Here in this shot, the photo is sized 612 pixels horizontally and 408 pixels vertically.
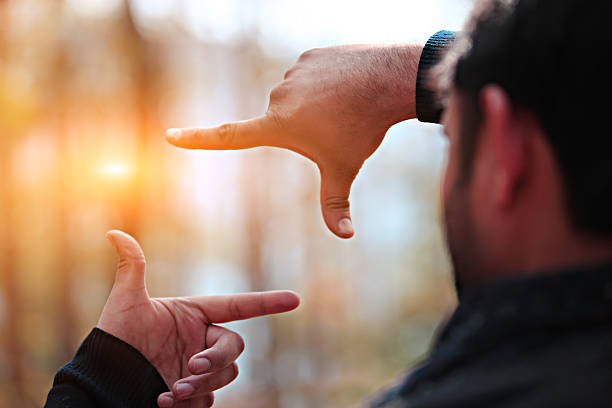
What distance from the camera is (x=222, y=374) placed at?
1364 mm

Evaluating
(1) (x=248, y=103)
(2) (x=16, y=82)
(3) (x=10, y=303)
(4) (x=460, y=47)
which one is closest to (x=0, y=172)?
(2) (x=16, y=82)

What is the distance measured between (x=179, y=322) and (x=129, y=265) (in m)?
0.18

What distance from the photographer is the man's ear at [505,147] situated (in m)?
0.76

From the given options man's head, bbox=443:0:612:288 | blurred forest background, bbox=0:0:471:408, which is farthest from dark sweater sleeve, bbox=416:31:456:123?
blurred forest background, bbox=0:0:471:408

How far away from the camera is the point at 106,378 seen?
1.26 metres

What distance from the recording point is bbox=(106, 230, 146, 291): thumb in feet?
4.50

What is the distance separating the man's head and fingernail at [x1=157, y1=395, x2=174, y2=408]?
76 centimetres

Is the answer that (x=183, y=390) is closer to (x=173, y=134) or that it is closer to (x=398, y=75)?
(x=173, y=134)

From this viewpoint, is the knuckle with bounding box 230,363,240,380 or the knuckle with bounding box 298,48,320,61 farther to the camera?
the knuckle with bounding box 298,48,320,61

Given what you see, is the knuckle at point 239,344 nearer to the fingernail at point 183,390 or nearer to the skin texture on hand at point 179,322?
the skin texture on hand at point 179,322

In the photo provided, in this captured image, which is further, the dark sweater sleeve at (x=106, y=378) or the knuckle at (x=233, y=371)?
the knuckle at (x=233, y=371)

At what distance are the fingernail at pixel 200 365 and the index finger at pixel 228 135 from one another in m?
0.56

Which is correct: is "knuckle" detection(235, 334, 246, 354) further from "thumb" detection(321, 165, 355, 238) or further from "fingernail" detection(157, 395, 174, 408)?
"thumb" detection(321, 165, 355, 238)

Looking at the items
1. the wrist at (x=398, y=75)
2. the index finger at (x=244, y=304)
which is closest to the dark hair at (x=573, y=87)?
the index finger at (x=244, y=304)
